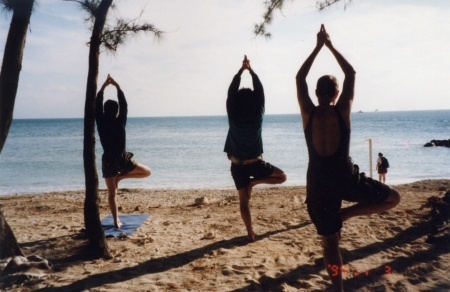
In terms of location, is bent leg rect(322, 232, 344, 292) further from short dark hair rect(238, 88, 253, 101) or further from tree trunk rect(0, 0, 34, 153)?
tree trunk rect(0, 0, 34, 153)

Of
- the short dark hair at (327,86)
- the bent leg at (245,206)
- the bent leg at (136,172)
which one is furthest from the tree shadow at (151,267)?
the short dark hair at (327,86)

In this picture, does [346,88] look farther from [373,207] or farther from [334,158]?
[373,207]

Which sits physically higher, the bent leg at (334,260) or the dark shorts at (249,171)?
the dark shorts at (249,171)

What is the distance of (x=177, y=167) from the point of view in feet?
75.8

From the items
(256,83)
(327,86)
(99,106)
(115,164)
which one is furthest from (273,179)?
(99,106)

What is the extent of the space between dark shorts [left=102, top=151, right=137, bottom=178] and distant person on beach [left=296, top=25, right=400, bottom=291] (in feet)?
9.93

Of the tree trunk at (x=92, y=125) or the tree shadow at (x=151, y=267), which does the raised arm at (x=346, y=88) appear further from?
the tree trunk at (x=92, y=125)

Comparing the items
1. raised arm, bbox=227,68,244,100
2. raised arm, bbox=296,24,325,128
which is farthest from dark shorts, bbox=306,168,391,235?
raised arm, bbox=227,68,244,100

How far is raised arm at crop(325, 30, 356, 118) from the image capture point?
100 inches

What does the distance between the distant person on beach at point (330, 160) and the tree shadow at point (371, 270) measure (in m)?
0.71

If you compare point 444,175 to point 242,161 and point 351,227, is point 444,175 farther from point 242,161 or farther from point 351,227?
point 242,161

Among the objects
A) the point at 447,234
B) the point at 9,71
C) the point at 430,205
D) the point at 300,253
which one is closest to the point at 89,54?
the point at 9,71

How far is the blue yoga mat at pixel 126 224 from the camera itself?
507cm

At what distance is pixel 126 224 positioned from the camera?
5.63m
